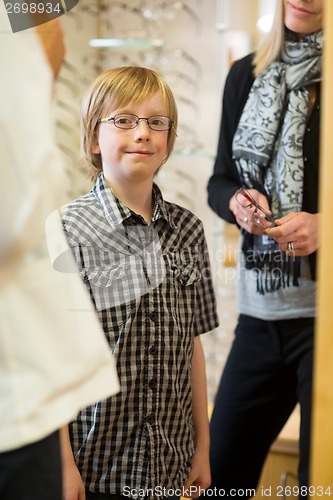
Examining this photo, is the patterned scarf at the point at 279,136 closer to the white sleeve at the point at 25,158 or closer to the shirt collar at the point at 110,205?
the shirt collar at the point at 110,205

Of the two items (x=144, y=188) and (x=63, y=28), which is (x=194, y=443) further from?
(x=63, y=28)

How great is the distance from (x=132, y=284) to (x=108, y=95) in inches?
11.1

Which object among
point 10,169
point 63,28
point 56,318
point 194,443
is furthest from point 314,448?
point 63,28

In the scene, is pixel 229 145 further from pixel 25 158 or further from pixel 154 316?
pixel 25 158

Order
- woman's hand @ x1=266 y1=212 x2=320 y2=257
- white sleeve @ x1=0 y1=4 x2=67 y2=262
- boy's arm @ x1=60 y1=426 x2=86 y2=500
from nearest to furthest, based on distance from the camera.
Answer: white sleeve @ x1=0 y1=4 x2=67 y2=262 < boy's arm @ x1=60 y1=426 x2=86 y2=500 < woman's hand @ x1=266 y1=212 x2=320 y2=257

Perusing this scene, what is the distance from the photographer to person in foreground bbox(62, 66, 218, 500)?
1.09 metres

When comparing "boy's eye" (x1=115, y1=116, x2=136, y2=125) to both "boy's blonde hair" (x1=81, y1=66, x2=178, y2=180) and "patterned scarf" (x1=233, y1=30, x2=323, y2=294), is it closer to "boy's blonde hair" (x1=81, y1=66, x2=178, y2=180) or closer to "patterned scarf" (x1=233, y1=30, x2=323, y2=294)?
"boy's blonde hair" (x1=81, y1=66, x2=178, y2=180)

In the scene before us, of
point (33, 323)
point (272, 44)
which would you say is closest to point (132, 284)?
point (33, 323)

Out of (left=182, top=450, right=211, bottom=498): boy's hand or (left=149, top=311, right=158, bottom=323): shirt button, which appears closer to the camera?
(left=149, top=311, right=158, bottom=323): shirt button

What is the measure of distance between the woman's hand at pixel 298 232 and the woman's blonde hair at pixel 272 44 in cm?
26

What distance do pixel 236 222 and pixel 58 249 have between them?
42 cm

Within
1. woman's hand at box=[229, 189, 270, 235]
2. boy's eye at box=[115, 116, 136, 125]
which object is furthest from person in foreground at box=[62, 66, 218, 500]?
woman's hand at box=[229, 189, 270, 235]

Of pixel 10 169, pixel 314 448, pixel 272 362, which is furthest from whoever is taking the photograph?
pixel 272 362

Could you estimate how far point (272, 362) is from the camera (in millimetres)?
1341
